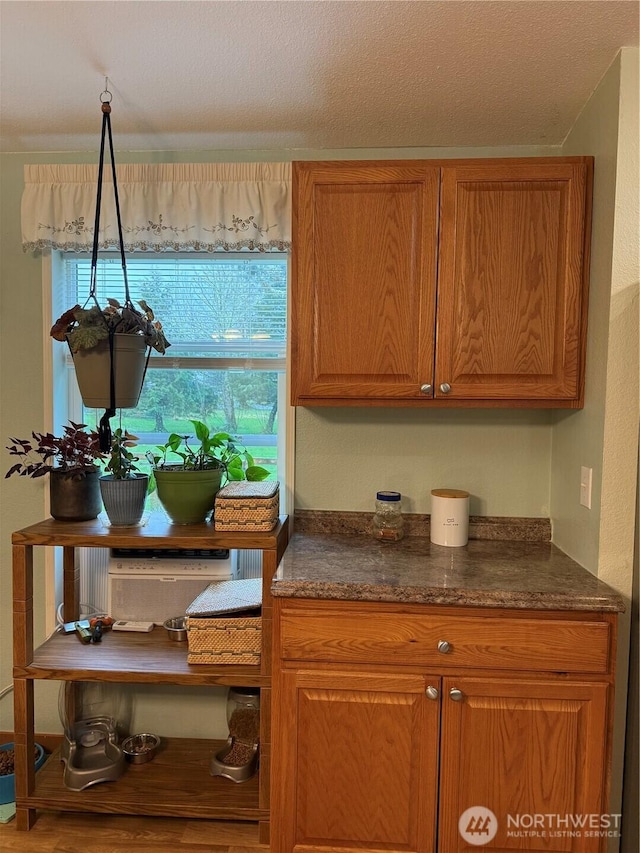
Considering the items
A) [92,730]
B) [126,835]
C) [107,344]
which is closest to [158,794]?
[126,835]

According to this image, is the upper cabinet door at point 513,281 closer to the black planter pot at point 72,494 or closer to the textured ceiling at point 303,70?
the textured ceiling at point 303,70

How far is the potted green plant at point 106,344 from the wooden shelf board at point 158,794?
1.31m

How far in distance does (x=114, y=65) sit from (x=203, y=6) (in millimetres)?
410

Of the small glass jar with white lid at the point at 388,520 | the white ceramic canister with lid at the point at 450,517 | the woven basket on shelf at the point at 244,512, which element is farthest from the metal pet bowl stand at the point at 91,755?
the white ceramic canister with lid at the point at 450,517

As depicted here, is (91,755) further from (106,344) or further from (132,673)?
(106,344)

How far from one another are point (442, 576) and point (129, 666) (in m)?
1.07

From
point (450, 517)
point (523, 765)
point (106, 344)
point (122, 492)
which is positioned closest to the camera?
point (523, 765)

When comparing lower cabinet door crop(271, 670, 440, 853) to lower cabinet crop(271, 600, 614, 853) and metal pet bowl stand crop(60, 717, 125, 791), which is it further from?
metal pet bowl stand crop(60, 717, 125, 791)

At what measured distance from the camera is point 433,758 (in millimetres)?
1671

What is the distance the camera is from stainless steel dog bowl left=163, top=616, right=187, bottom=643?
7.03 ft

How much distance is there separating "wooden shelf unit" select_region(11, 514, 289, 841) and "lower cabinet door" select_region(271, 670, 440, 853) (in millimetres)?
172

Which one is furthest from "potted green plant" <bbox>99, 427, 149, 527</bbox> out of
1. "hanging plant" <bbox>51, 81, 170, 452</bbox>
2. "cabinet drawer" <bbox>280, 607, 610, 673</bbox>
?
"cabinet drawer" <bbox>280, 607, 610, 673</bbox>

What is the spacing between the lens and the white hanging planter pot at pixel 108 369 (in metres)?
1.87

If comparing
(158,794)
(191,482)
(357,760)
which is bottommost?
(158,794)
